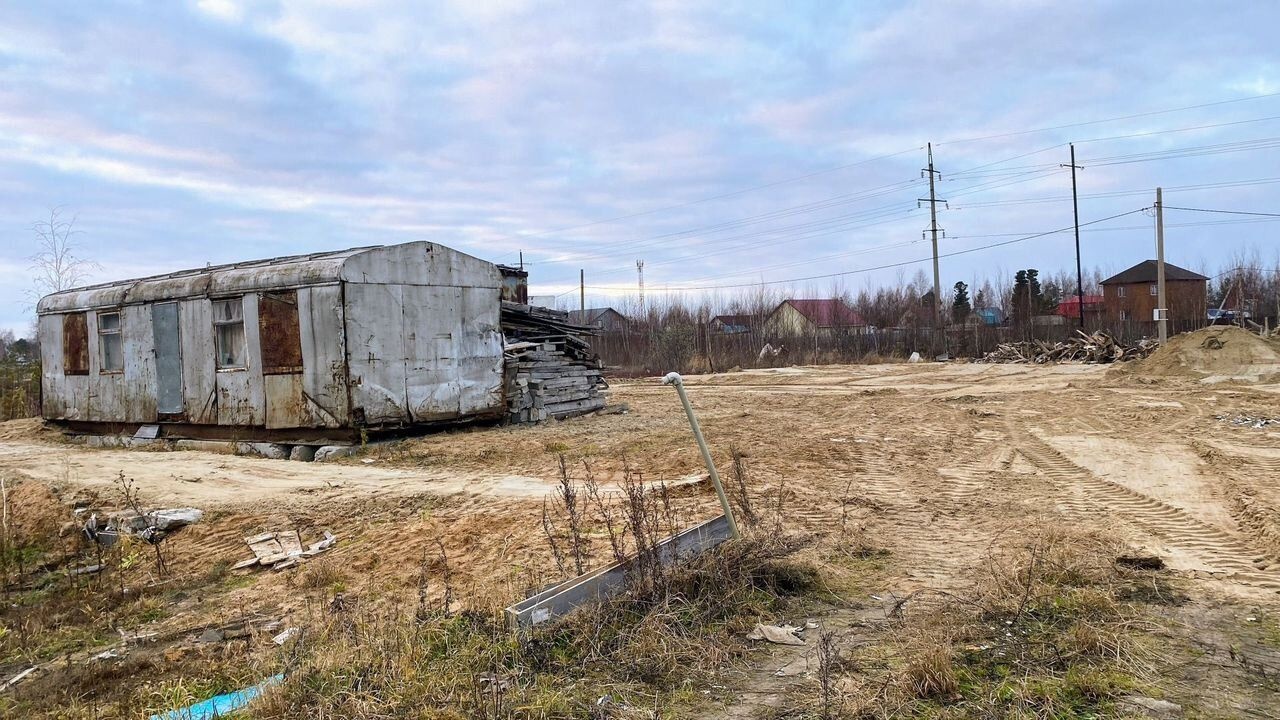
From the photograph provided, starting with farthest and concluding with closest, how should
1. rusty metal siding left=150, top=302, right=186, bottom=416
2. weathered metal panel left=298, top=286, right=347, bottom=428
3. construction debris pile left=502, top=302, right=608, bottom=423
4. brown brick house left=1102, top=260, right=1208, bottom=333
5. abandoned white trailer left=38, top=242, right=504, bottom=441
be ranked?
brown brick house left=1102, top=260, right=1208, bottom=333 → construction debris pile left=502, top=302, right=608, bottom=423 → rusty metal siding left=150, top=302, right=186, bottom=416 → abandoned white trailer left=38, top=242, right=504, bottom=441 → weathered metal panel left=298, top=286, right=347, bottom=428

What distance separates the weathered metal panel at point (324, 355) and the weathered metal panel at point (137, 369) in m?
4.79

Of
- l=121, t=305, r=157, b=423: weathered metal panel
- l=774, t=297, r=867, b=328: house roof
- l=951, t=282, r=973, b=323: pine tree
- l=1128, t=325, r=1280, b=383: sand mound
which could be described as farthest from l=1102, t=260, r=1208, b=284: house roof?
l=121, t=305, r=157, b=423: weathered metal panel

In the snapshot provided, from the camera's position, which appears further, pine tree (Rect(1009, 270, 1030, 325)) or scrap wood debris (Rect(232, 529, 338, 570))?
pine tree (Rect(1009, 270, 1030, 325))

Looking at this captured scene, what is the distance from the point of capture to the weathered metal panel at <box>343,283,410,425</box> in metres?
14.4

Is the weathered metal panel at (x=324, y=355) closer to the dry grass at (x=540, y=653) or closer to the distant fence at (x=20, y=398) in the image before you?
the dry grass at (x=540, y=653)

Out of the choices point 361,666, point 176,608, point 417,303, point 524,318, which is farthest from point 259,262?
point 361,666

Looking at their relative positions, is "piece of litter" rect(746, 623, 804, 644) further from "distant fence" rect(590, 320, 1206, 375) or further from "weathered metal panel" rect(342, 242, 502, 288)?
"distant fence" rect(590, 320, 1206, 375)

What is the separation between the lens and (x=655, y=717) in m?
4.06

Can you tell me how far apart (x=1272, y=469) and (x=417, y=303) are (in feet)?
44.0

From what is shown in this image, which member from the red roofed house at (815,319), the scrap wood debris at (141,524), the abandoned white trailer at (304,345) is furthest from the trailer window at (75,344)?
the red roofed house at (815,319)

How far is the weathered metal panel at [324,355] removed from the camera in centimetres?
1428

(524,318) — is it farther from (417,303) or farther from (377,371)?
(377,371)

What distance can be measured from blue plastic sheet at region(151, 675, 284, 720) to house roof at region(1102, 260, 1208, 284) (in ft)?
205

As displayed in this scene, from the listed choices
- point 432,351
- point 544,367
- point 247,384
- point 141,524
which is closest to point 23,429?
point 247,384
